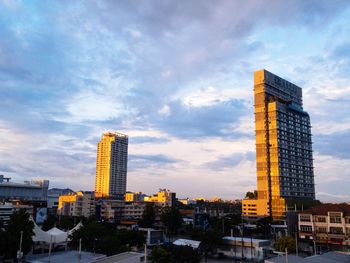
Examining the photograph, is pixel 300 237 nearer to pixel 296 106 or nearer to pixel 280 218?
pixel 280 218

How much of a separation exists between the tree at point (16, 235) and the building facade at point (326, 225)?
67.9m

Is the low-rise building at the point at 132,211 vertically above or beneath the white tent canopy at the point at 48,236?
above

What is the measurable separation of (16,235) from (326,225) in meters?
72.4

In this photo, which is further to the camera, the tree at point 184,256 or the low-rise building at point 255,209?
the low-rise building at point 255,209

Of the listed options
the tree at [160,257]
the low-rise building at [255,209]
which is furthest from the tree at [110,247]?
the low-rise building at [255,209]

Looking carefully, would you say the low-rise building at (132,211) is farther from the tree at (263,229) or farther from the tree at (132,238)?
the tree at (132,238)

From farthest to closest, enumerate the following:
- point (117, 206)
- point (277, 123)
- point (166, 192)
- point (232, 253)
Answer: point (166, 192) < point (277, 123) < point (117, 206) < point (232, 253)

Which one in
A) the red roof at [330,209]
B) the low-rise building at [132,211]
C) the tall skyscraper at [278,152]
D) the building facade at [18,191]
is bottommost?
the low-rise building at [132,211]

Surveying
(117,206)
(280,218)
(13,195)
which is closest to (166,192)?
(117,206)

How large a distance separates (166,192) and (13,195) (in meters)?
77.1

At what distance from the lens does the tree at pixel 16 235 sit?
5562cm

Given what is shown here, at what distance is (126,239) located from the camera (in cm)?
7550

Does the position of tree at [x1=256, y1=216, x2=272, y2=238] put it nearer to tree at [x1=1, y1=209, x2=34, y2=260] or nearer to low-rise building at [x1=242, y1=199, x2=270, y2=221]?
low-rise building at [x1=242, y1=199, x2=270, y2=221]

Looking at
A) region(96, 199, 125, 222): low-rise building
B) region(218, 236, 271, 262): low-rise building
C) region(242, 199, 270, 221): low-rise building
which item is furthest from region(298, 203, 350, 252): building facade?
region(96, 199, 125, 222): low-rise building
